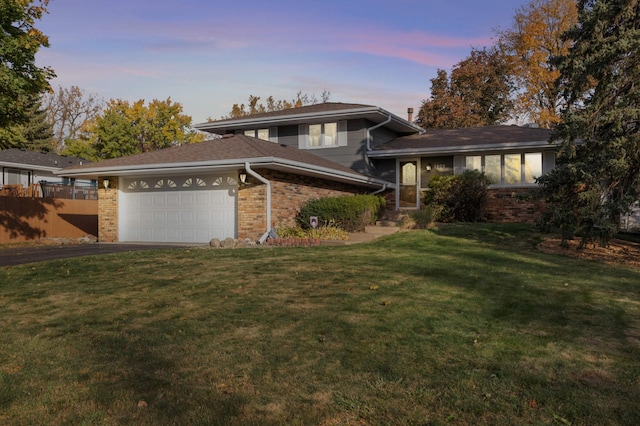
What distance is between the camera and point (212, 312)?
18.5 ft

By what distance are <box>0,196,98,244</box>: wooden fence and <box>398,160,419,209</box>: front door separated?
1432cm

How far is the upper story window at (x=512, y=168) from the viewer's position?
18922 mm

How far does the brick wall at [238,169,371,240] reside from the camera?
1501cm

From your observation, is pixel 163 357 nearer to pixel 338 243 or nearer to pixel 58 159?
pixel 338 243

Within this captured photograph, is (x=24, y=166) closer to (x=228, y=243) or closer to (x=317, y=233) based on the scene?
(x=228, y=243)

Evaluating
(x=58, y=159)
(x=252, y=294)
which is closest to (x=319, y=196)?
(x=252, y=294)

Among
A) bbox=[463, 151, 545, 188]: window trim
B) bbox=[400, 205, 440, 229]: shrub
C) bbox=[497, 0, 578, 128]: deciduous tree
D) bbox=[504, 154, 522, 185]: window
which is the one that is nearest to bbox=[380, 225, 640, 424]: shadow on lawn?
bbox=[400, 205, 440, 229]: shrub

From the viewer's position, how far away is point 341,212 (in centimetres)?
1573

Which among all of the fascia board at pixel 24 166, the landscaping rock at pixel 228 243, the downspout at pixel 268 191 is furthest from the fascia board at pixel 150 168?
the fascia board at pixel 24 166

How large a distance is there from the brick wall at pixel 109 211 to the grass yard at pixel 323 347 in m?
9.91

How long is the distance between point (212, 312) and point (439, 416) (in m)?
3.34

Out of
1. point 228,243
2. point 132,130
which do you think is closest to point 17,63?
point 228,243

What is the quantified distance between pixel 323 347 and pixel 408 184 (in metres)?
17.4

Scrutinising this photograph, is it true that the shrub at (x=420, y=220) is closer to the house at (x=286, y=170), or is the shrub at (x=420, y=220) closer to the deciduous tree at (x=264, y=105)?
the house at (x=286, y=170)
